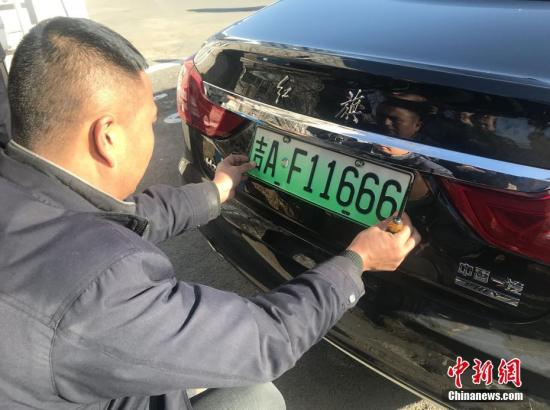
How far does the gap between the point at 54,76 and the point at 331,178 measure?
0.82 m

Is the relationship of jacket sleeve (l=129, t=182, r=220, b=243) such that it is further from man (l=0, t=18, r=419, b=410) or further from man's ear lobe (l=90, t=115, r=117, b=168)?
man's ear lobe (l=90, t=115, r=117, b=168)

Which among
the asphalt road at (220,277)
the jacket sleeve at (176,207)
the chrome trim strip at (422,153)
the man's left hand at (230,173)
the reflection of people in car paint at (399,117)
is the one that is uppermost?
the reflection of people in car paint at (399,117)

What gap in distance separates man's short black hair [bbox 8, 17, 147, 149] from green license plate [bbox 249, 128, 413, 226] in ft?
2.08

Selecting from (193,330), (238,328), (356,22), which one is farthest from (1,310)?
(356,22)

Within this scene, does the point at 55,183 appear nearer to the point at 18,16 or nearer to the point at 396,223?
the point at 396,223

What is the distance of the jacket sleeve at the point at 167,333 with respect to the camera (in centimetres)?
96

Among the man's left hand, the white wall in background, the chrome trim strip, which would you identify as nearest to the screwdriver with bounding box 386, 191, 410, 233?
the chrome trim strip

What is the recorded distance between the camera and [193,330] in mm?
1064

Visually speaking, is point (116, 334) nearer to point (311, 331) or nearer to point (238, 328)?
point (238, 328)

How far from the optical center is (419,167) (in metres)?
1.33

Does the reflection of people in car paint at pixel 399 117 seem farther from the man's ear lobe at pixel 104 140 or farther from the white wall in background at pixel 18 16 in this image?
the white wall in background at pixel 18 16

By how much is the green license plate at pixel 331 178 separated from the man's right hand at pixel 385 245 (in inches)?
2.7

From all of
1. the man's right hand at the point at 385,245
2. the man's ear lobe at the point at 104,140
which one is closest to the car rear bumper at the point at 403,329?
the man's right hand at the point at 385,245

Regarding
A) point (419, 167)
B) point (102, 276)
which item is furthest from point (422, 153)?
point (102, 276)
